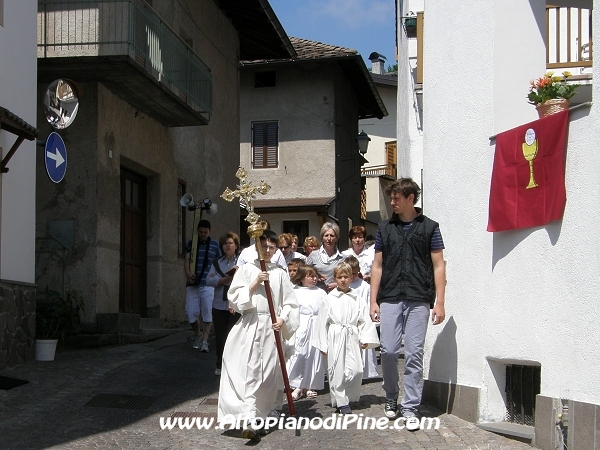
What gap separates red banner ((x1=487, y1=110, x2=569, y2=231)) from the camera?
6.71 m

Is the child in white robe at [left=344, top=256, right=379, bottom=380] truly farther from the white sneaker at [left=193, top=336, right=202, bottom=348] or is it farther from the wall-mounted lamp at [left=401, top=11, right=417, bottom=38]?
the wall-mounted lamp at [left=401, top=11, right=417, bottom=38]

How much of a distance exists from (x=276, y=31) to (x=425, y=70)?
13.2 m

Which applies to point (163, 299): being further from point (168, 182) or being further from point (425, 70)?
point (425, 70)

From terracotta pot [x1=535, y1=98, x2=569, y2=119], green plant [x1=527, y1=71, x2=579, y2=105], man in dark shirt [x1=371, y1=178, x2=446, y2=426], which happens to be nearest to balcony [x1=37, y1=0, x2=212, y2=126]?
man in dark shirt [x1=371, y1=178, x2=446, y2=426]

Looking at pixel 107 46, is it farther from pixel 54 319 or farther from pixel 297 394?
pixel 297 394

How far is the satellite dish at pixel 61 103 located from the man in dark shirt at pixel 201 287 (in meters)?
2.31

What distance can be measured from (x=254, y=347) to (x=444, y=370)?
188 cm

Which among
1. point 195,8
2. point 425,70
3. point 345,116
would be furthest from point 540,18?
point 345,116

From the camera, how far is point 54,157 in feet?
37.4

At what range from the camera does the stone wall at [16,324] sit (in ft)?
35.0

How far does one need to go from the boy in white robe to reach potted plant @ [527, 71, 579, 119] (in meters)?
2.66

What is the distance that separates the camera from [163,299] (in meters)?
16.5

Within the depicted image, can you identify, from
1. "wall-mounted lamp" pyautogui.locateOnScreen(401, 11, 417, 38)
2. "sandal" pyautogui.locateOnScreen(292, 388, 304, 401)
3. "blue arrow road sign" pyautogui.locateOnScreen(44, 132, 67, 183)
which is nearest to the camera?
"sandal" pyautogui.locateOnScreen(292, 388, 304, 401)

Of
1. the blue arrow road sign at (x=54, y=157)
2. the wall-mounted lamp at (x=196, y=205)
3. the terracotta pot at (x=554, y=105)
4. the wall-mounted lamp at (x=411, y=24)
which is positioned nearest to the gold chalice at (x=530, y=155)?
the terracotta pot at (x=554, y=105)
